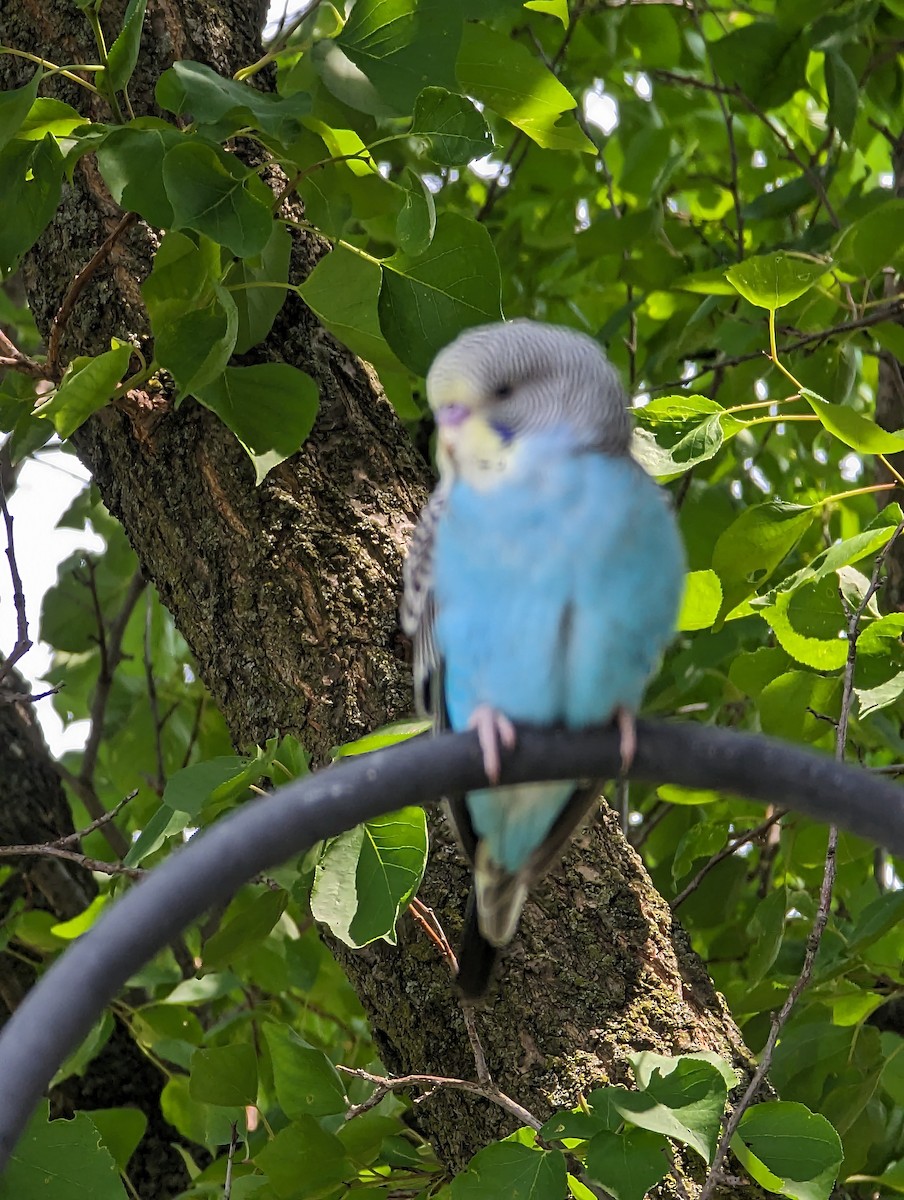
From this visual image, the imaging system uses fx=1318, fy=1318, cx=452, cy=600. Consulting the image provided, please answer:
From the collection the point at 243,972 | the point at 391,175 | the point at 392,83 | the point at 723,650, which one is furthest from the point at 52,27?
the point at 243,972

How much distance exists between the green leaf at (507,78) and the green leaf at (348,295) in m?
0.43

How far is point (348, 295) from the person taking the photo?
7.78 feet

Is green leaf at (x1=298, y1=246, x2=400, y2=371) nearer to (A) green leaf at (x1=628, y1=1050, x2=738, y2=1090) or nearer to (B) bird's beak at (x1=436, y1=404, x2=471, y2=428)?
(B) bird's beak at (x1=436, y1=404, x2=471, y2=428)

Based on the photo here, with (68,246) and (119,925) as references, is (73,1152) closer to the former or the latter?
(119,925)

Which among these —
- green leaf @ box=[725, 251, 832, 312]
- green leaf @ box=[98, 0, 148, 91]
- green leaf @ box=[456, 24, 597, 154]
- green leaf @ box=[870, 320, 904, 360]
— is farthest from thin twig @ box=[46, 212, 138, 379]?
green leaf @ box=[870, 320, 904, 360]

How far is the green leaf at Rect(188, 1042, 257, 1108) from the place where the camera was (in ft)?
7.92

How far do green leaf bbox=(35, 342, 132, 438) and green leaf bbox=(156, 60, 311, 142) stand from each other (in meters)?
0.41

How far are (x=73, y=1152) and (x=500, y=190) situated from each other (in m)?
3.64

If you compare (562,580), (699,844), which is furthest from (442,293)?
(699,844)

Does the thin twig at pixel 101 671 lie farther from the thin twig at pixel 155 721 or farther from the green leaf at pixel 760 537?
the green leaf at pixel 760 537

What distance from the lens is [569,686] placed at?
1756mm

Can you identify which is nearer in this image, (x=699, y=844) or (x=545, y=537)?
(x=545, y=537)

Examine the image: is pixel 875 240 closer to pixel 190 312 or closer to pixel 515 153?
pixel 190 312

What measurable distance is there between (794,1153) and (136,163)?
1.92 m
